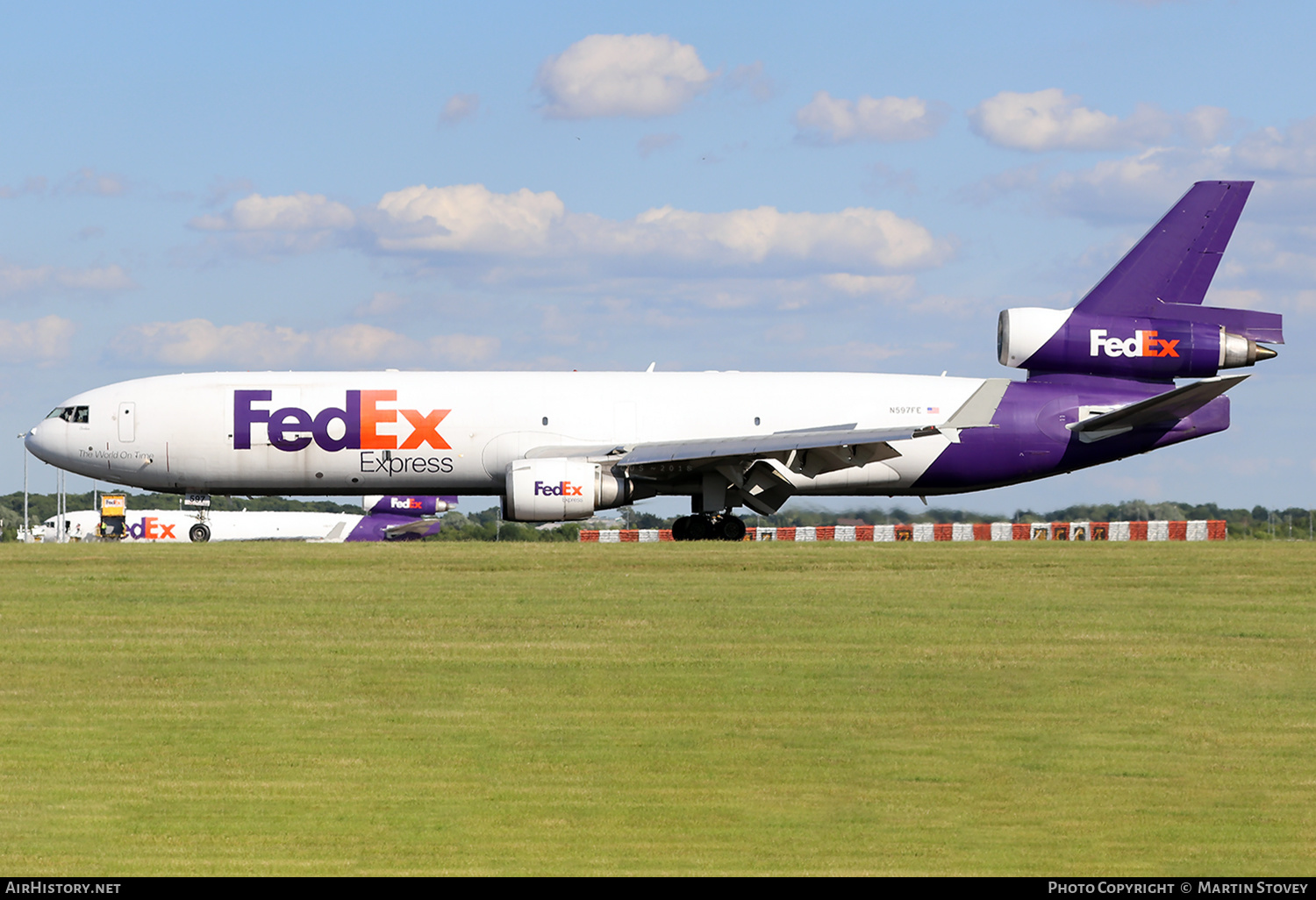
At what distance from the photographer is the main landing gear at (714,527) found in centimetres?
3616

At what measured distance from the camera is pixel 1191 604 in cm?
2295

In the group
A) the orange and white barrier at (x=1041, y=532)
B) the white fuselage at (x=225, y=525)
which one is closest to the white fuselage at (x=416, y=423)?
the orange and white barrier at (x=1041, y=532)

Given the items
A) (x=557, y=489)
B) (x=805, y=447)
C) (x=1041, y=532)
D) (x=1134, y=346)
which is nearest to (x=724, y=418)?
(x=805, y=447)

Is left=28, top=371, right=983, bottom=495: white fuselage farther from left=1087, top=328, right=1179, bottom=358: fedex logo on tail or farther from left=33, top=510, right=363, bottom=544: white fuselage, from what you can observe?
left=33, top=510, right=363, bottom=544: white fuselage

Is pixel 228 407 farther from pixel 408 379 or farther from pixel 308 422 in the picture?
pixel 408 379

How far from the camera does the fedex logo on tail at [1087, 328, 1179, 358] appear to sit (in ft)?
126

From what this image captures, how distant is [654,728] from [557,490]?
20315 mm

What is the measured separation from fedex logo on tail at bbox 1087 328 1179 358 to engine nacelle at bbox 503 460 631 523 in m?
13.5

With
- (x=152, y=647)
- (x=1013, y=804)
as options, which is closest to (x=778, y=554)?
(x=152, y=647)

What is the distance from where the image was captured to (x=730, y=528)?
3628 cm

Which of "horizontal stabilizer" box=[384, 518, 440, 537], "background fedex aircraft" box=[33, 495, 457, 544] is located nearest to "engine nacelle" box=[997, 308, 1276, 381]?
"background fedex aircraft" box=[33, 495, 457, 544]

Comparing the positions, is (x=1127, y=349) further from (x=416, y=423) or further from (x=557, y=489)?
(x=416, y=423)

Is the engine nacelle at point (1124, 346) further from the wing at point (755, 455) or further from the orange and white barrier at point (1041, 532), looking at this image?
the orange and white barrier at point (1041, 532)

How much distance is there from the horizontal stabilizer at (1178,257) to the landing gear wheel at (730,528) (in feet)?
36.1
